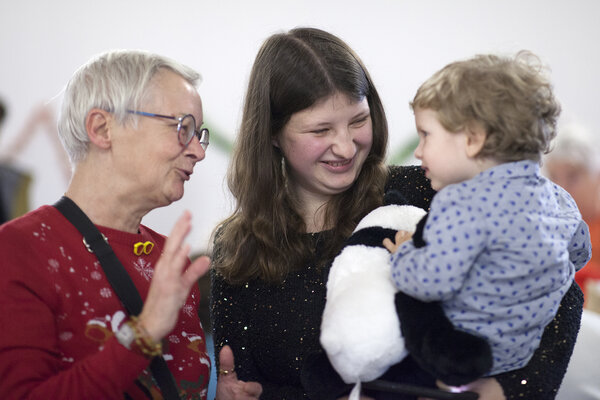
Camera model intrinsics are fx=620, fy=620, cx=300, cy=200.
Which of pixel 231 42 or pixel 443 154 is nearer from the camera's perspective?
pixel 443 154

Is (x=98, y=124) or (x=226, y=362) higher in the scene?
(x=98, y=124)

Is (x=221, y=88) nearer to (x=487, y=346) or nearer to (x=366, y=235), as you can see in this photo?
(x=366, y=235)

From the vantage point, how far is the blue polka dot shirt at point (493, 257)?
4.10 ft

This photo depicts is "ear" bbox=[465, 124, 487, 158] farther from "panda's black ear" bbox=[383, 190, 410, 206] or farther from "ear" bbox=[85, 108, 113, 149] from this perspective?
"ear" bbox=[85, 108, 113, 149]

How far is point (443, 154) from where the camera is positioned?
138 centimetres

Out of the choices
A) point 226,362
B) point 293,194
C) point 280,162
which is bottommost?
point 226,362

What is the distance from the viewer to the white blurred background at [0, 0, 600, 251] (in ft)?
13.7

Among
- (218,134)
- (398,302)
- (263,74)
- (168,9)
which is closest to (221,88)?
(218,134)

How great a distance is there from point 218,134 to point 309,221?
2473 mm

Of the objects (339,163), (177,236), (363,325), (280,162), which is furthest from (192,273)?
(280,162)

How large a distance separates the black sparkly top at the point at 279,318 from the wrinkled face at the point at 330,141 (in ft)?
0.59

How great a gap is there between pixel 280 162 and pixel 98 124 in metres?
0.70

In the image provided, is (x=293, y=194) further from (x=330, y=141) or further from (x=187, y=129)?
(x=187, y=129)

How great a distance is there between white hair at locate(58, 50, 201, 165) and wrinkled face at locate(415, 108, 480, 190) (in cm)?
68
